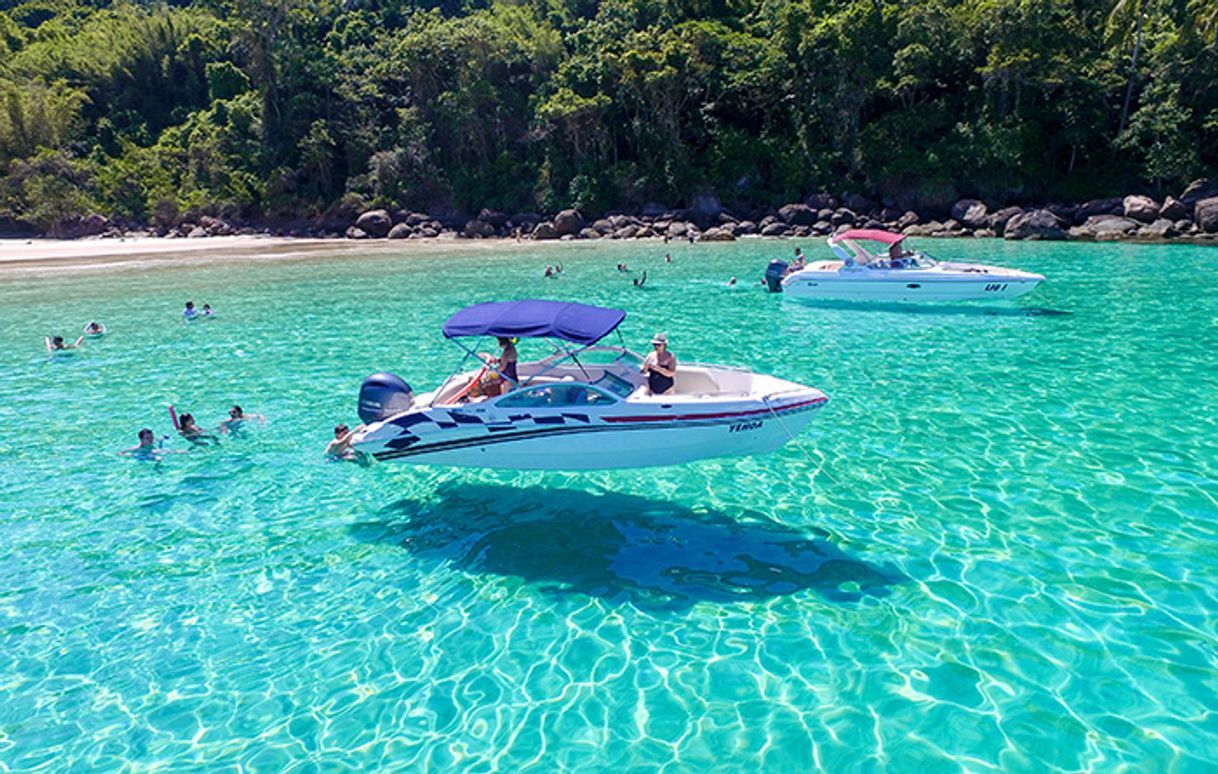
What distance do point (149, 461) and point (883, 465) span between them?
1302cm

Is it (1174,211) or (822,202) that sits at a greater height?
(822,202)

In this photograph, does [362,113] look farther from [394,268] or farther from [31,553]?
[31,553]

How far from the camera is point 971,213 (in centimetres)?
4931

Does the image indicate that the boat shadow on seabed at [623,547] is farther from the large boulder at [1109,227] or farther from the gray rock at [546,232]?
the gray rock at [546,232]

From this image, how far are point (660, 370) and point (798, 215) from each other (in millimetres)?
48748

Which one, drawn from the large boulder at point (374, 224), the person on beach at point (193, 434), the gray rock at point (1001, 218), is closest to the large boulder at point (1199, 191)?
the gray rock at point (1001, 218)

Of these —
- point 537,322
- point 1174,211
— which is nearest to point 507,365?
point 537,322

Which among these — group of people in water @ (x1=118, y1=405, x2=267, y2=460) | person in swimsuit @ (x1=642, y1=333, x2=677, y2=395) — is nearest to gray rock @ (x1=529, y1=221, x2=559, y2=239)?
group of people in water @ (x1=118, y1=405, x2=267, y2=460)

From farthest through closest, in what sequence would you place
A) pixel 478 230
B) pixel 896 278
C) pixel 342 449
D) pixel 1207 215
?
pixel 478 230 → pixel 1207 215 → pixel 896 278 → pixel 342 449

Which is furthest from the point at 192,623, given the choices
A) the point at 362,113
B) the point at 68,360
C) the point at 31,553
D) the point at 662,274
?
the point at 362,113

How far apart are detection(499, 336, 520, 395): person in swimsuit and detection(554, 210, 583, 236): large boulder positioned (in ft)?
161

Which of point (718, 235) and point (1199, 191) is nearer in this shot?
point (1199, 191)

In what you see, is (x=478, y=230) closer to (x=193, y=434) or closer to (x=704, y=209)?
(x=704, y=209)

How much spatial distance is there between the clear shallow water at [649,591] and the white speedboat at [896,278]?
6.68 meters
